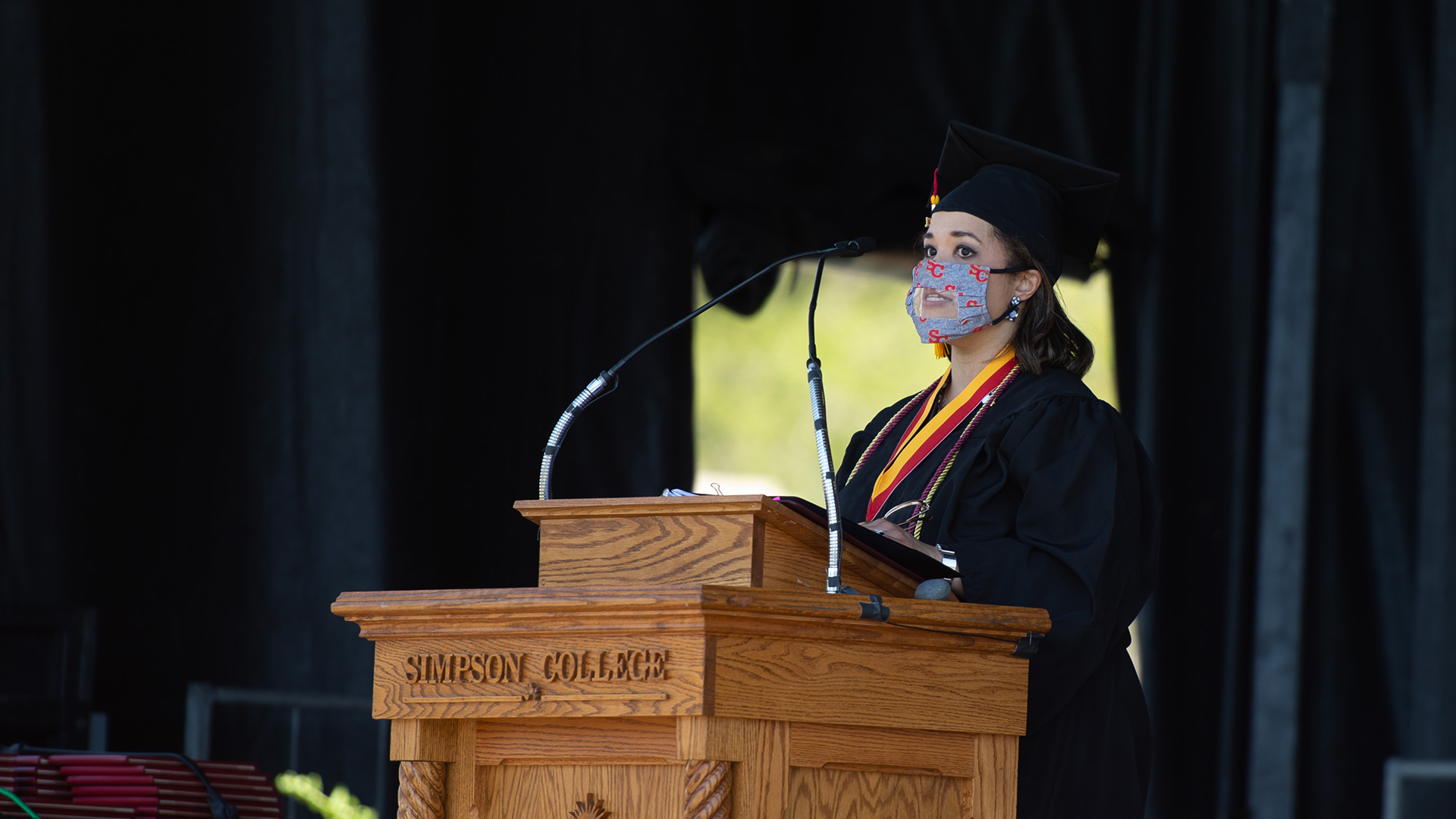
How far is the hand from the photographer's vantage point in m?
2.37

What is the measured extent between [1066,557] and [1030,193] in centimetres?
66

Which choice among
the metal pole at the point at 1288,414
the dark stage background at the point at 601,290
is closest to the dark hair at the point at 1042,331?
the dark stage background at the point at 601,290

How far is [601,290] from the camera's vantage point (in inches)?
182

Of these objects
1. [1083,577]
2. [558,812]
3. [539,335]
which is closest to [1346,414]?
[539,335]

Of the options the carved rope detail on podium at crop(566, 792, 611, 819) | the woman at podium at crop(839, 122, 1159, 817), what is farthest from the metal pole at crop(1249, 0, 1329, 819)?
the carved rope detail on podium at crop(566, 792, 611, 819)

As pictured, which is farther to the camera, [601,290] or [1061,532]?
[601,290]

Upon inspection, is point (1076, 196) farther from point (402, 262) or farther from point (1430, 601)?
point (1430, 601)

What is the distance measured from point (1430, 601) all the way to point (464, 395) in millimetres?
3136

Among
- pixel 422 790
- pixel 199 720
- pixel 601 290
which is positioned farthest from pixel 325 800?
pixel 601 290

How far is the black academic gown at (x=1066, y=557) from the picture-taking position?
2.43m

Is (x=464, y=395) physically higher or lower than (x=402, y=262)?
lower

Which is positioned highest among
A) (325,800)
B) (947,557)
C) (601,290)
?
(601,290)

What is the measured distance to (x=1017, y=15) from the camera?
19.1ft

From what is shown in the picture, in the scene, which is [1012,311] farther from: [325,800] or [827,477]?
[325,800]
